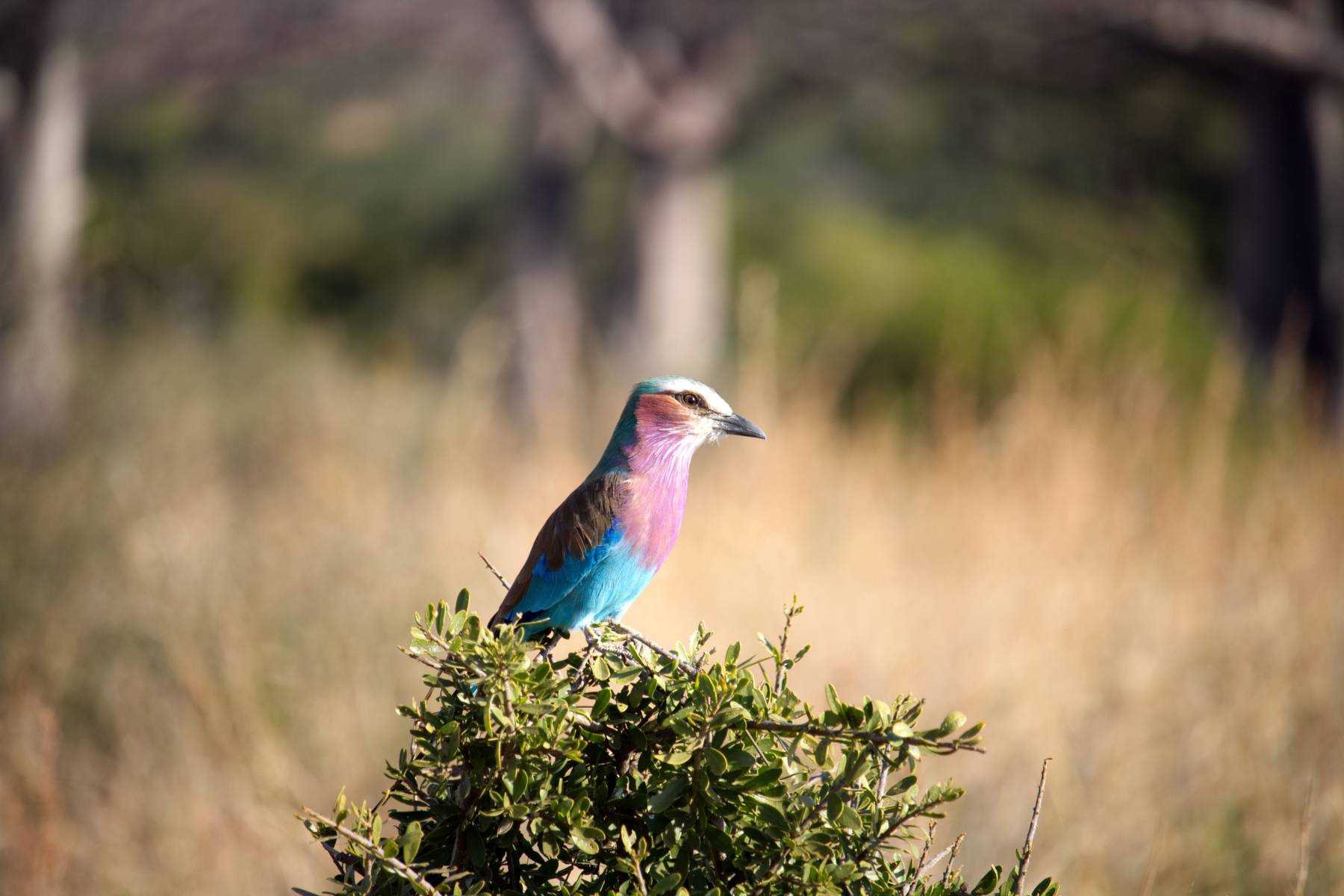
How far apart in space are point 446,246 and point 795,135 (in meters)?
3.78

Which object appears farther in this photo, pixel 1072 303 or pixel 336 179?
pixel 336 179

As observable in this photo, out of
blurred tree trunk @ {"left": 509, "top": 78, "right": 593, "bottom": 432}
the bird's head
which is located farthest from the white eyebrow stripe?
blurred tree trunk @ {"left": 509, "top": 78, "right": 593, "bottom": 432}

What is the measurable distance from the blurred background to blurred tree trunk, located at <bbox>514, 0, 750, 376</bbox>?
36 mm

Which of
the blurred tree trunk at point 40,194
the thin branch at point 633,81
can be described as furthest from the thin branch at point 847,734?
the thin branch at point 633,81

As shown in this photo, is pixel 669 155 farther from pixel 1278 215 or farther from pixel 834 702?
pixel 834 702

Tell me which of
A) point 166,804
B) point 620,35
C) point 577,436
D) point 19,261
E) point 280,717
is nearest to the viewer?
point 166,804

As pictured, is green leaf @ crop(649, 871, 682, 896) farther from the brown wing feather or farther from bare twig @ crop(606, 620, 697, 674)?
the brown wing feather

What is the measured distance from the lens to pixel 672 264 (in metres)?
7.30

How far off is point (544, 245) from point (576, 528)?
240 inches

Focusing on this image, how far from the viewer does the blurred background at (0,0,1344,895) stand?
2.96 meters

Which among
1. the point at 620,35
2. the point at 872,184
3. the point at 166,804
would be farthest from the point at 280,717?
the point at 872,184

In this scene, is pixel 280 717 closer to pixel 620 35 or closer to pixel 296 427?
pixel 296 427

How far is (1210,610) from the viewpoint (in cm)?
353

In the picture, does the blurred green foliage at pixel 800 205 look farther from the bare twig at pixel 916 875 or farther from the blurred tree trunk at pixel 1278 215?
the bare twig at pixel 916 875
